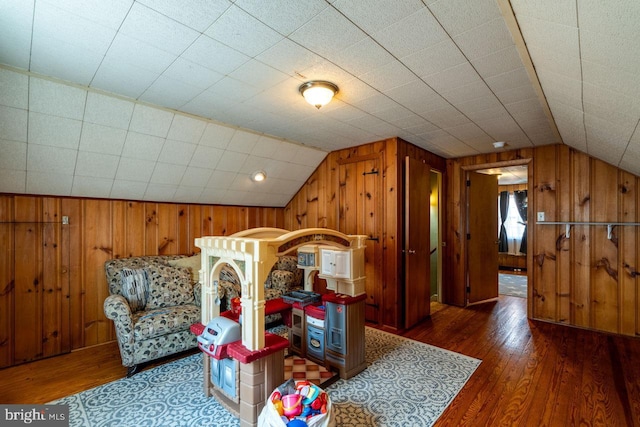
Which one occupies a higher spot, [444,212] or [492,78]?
[492,78]

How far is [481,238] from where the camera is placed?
4836 millimetres

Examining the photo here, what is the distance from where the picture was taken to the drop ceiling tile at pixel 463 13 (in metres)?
1.45

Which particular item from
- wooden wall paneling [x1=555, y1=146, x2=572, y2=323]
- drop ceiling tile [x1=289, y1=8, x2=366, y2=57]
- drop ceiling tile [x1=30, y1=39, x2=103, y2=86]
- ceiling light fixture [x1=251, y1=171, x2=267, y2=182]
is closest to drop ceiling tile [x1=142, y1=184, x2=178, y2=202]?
ceiling light fixture [x1=251, y1=171, x2=267, y2=182]

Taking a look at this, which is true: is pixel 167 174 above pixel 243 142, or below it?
below

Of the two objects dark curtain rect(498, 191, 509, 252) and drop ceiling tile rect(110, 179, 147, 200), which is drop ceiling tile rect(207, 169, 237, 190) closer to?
drop ceiling tile rect(110, 179, 147, 200)

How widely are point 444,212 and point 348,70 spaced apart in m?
3.39

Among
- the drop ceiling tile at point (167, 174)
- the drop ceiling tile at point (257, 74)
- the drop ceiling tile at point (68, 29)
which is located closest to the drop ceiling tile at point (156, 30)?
the drop ceiling tile at point (68, 29)

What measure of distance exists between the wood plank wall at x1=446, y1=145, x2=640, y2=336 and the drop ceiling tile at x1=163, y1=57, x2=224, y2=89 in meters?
4.07


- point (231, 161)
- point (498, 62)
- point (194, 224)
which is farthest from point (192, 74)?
point (194, 224)

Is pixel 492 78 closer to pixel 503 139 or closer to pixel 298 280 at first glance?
pixel 503 139

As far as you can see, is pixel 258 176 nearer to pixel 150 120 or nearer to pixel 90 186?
pixel 150 120

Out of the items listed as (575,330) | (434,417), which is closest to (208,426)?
(434,417)

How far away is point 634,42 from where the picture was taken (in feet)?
4.04

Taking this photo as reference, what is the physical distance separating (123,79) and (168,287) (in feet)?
6.83
